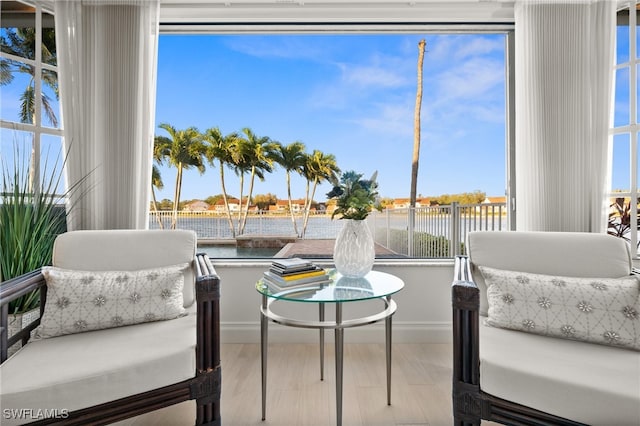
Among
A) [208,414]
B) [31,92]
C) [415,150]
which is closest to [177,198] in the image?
[31,92]

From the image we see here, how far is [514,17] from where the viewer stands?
2.47 m

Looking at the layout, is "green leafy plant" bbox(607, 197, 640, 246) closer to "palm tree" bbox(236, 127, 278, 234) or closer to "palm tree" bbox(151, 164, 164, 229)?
"palm tree" bbox(236, 127, 278, 234)

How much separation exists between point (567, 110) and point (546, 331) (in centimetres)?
160

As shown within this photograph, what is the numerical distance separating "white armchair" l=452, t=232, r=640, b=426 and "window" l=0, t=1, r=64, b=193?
2.66 m

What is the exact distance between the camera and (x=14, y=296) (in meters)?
1.40

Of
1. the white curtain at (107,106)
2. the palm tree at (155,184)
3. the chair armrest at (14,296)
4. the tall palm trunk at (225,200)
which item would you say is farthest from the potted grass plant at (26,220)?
the tall palm trunk at (225,200)

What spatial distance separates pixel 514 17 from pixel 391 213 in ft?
5.57

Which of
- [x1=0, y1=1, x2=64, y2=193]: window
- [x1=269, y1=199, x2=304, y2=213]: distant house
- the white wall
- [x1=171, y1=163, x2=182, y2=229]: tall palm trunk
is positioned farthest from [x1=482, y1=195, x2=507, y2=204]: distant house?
[x1=0, y1=1, x2=64, y2=193]: window

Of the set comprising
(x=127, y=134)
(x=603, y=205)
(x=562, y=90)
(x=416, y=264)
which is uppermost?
(x=562, y=90)

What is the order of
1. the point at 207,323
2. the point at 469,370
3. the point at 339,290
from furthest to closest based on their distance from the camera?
the point at 339,290 < the point at 207,323 < the point at 469,370

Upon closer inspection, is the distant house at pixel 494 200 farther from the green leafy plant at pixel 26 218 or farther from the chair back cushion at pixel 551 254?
the green leafy plant at pixel 26 218

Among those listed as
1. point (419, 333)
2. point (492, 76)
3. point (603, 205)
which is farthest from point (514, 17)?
point (419, 333)

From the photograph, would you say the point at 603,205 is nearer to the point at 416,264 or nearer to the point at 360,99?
the point at 416,264

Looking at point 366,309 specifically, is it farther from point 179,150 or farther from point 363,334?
point 179,150
